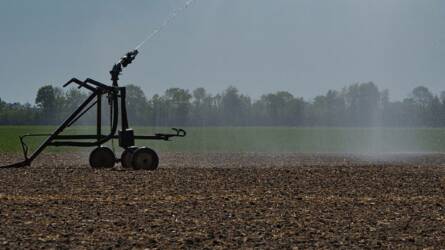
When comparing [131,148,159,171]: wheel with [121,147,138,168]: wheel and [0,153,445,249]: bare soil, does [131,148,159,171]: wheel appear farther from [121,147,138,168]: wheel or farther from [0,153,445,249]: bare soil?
[0,153,445,249]: bare soil

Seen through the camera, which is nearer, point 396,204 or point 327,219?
point 327,219

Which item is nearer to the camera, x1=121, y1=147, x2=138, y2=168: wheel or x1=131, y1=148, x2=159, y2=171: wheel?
x1=131, y1=148, x2=159, y2=171: wheel

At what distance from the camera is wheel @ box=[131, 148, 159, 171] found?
21.5m

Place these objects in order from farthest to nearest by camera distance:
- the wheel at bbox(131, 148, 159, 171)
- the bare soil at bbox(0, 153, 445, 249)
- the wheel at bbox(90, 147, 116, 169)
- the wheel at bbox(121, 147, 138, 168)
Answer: the wheel at bbox(90, 147, 116, 169)
the wheel at bbox(121, 147, 138, 168)
the wheel at bbox(131, 148, 159, 171)
the bare soil at bbox(0, 153, 445, 249)

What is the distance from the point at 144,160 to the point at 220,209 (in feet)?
28.8

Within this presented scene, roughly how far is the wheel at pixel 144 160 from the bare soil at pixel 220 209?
1.41 meters

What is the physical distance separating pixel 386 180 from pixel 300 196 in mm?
4088

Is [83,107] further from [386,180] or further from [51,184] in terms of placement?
[386,180]

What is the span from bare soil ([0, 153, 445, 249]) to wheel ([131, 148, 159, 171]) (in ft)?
4.63

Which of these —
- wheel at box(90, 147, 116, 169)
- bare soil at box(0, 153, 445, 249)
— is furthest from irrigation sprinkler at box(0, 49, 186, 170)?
bare soil at box(0, 153, 445, 249)

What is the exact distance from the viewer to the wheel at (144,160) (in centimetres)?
2152

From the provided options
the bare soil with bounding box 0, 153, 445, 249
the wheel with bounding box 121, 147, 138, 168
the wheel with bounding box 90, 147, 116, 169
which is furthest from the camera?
the wheel with bounding box 90, 147, 116, 169

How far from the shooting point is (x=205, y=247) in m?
9.91

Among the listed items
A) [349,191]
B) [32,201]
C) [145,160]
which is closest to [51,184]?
[32,201]
